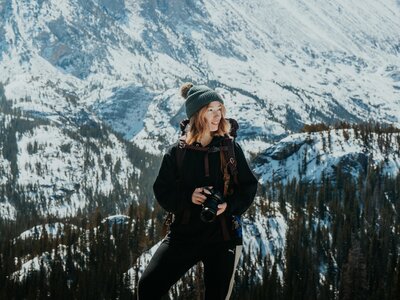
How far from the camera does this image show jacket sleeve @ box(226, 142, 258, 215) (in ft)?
33.1

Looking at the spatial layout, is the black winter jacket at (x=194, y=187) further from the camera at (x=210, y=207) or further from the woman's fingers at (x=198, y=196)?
the camera at (x=210, y=207)

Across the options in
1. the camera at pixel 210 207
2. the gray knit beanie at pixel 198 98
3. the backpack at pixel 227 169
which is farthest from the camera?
the gray knit beanie at pixel 198 98

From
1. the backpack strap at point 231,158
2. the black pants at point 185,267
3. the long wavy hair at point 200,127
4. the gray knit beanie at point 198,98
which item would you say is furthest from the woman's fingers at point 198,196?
the gray knit beanie at point 198,98

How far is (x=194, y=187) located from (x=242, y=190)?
846 mm

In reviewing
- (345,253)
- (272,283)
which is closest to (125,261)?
(272,283)

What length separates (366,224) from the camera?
7795 inches

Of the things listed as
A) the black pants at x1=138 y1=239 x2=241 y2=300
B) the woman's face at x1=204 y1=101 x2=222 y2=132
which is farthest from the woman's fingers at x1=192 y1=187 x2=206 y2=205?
the woman's face at x1=204 y1=101 x2=222 y2=132

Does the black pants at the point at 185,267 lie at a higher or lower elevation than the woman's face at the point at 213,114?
lower

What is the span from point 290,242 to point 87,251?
61.1 meters

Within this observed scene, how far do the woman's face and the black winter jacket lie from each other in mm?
258

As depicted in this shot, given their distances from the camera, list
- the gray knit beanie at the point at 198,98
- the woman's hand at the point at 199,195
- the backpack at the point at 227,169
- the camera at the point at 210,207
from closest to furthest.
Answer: the camera at the point at 210,207 < the woman's hand at the point at 199,195 < the backpack at the point at 227,169 < the gray knit beanie at the point at 198,98

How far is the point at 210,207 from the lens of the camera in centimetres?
961

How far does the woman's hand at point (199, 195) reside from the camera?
9.81 meters

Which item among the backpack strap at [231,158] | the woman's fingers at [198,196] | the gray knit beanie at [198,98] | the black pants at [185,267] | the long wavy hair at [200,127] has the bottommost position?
the black pants at [185,267]
